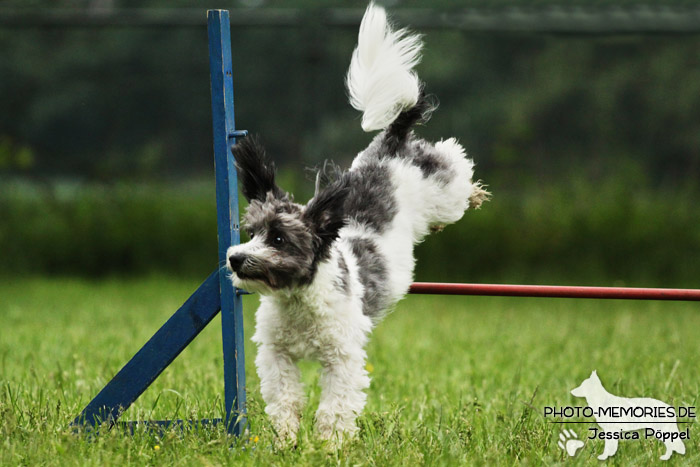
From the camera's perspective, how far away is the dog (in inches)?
133

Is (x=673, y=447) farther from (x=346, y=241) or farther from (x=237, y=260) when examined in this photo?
(x=237, y=260)

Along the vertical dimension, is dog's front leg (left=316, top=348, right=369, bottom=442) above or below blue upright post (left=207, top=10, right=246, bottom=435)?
below

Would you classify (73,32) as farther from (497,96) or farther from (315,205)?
(315,205)

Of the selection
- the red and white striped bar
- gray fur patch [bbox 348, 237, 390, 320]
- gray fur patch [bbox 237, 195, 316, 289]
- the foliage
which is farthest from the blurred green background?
gray fur patch [bbox 237, 195, 316, 289]

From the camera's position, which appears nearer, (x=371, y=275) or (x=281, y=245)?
(x=281, y=245)

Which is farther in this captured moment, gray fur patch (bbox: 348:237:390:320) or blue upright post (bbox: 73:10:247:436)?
gray fur patch (bbox: 348:237:390:320)

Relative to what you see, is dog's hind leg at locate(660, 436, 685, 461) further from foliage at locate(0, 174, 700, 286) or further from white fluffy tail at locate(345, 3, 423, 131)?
foliage at locate(0, 174, 700, 286)

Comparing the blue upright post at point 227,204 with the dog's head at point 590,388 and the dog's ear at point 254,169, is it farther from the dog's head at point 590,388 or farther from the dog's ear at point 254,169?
the dog's head at point 590,388

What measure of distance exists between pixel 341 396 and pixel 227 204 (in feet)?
2.75

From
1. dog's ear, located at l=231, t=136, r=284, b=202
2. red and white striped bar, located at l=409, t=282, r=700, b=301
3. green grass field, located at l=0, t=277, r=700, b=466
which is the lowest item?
green grass field, located at l=0, t=277, r=700, b=466

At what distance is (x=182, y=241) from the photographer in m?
9.67

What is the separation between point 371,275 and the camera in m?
3.84

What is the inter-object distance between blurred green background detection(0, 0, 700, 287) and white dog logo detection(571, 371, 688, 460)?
549 cm

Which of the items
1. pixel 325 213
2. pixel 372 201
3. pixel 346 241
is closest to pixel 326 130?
pixel 372 201
